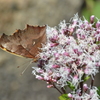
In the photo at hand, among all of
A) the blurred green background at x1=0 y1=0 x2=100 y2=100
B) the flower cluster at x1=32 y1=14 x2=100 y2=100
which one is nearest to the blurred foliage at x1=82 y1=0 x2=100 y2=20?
the blurred green background at x1=0 y1=0 x2=100 y2=100

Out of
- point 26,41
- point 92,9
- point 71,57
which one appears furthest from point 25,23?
point 71,57

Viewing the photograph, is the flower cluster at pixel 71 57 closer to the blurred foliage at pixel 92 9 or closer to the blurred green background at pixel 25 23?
the blurred foliage at pixel 92 9

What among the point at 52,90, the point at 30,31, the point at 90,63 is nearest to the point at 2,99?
the point at 52,90

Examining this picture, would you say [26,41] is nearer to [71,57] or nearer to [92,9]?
[71,57]

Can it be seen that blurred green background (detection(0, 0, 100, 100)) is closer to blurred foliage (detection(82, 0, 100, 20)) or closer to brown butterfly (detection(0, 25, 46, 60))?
blurred foliage (detection(82, 0, 100, 20))

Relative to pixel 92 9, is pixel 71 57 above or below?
below

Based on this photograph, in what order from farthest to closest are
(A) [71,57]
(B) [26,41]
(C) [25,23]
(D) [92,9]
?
(C) [25,23]
(D) [92,9]
(B) [26,41]
(A) [71,57]

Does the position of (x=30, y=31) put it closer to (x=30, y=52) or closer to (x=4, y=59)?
(x=30, y=52)
